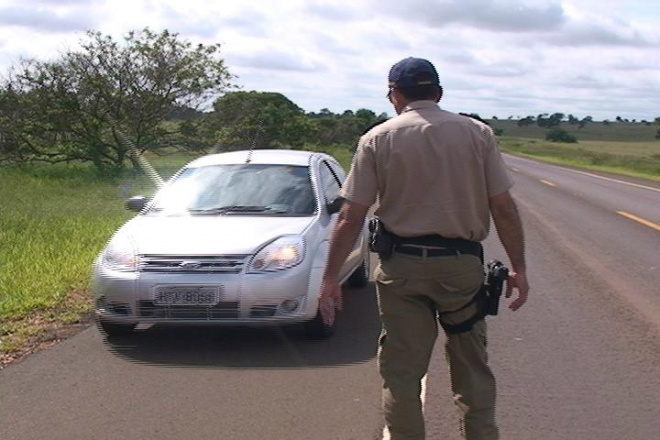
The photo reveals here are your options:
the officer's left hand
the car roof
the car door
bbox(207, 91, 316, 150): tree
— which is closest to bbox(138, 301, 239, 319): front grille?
the car door

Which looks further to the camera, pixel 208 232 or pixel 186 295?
pixel 208 232

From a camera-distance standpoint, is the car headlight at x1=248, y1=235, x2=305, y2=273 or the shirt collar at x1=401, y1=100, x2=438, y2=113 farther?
the car headlight at x1=248, y1=235, x2=305, y2=273

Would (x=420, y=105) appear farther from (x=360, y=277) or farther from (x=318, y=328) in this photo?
(x=360, y=277)

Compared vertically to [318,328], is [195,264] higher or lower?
higher

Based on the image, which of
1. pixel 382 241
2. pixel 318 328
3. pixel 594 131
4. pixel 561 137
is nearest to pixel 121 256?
pixel 318 328

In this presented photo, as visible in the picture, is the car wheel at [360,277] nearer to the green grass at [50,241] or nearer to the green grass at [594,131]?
the green grass at [50,241]

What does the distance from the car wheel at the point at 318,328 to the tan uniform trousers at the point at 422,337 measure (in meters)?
2.51

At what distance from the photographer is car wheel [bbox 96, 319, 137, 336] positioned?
20.8ft

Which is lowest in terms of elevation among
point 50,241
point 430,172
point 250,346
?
point 50,241

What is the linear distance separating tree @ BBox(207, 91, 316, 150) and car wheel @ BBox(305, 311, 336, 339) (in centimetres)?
1692

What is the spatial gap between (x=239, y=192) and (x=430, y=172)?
403cm

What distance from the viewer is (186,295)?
19.5 ft

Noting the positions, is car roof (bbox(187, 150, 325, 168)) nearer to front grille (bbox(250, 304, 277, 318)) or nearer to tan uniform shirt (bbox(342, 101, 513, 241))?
front grille (bbox(250, 304, 277, 318))

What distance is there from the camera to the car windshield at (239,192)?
710cm
